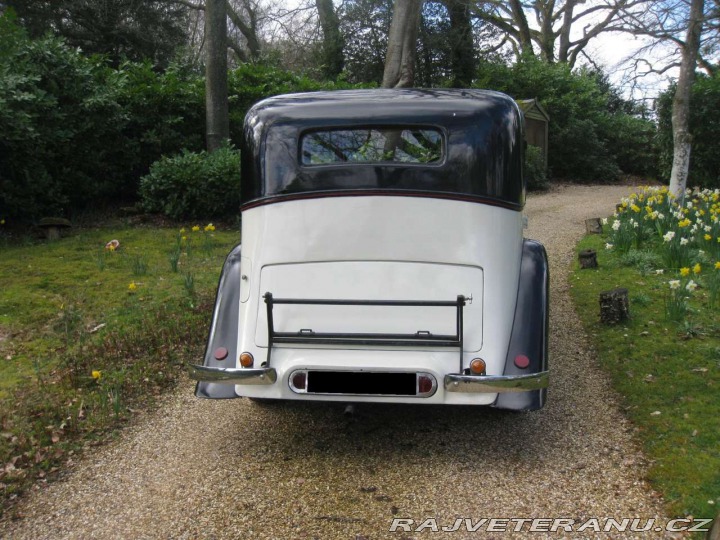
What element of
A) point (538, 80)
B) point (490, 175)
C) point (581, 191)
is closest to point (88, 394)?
point (490, 175)

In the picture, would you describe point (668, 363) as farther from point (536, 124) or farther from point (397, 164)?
point (536, 124)

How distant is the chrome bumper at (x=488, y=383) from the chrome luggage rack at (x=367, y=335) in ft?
0.60

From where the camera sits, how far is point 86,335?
5.76 meters

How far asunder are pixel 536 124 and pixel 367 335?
56.6 feet

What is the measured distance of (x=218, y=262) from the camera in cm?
814

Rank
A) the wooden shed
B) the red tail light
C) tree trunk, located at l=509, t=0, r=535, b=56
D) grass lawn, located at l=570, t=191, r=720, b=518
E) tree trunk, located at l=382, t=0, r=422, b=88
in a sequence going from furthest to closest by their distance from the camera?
tree trunk, located at l=509, t=0, r=535, b=56, the wooden shed, tree trunk, located at l=382, t=0, r=422, b=88, the red tail light, grass lawn, located at l=570, t=191, r=720, b=518

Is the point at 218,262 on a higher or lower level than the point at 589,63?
lower

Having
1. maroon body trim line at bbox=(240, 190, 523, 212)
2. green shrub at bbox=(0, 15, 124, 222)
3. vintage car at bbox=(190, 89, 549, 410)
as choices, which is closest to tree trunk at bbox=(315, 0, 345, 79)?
green shrub at bbox=(0, 15, 124, 222)

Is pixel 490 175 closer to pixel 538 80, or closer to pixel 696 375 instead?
pixel 696 375

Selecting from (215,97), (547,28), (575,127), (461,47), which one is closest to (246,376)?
(215,97)

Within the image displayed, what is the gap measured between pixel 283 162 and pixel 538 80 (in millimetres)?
19089

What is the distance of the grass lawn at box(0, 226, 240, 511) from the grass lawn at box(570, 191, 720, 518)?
11.4 feet

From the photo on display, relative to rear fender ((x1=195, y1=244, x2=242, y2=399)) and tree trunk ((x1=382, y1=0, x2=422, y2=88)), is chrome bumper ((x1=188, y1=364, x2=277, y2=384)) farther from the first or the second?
tree trunk ((x1=382, y1=0, x2=422, y2=88))

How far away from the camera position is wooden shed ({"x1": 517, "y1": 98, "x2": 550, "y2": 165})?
18.6 meters
